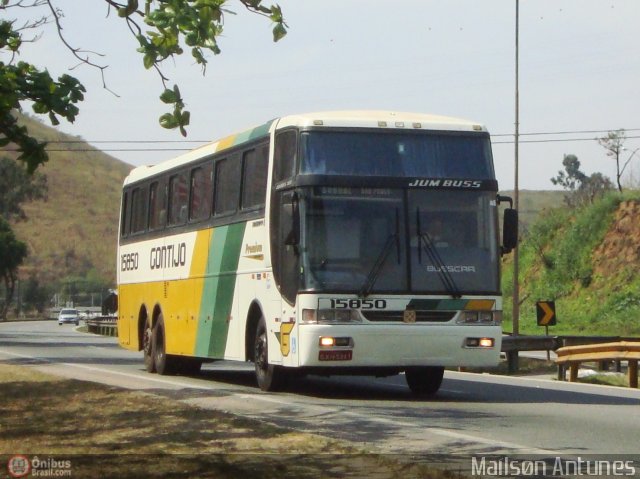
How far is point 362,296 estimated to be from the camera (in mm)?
17469

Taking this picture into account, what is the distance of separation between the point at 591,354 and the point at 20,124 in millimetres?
14044

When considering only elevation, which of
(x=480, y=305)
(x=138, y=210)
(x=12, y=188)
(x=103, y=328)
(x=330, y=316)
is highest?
(x=12, y=188)

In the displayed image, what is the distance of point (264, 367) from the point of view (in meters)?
19.3

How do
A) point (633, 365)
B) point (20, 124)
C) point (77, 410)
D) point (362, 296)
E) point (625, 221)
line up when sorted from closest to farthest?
point (20, 124)
point (77, 410)
point (362, 296)
point (633, 365)
point (625, 221)

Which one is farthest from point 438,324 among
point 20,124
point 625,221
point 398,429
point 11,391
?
point 625,221

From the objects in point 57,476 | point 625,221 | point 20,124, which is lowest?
point 57,476

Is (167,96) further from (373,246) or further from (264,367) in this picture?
(264,367)

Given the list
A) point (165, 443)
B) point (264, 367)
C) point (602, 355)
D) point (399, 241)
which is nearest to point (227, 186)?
point (264, 367)

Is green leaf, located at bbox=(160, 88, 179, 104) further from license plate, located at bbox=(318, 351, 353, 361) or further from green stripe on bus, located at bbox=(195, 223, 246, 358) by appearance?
green stripe on bus, located at bbox=(195, 223, 246, 358)

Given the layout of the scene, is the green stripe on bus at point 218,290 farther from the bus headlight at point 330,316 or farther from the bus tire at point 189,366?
the bus headlight at point 330,316

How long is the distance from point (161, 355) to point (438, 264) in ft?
27.9

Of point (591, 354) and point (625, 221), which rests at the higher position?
point (625, 221)

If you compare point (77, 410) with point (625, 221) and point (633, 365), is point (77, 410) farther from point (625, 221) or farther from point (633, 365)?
point (625, 221)

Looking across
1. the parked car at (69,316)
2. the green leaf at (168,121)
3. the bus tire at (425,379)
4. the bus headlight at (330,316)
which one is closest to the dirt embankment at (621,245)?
the bus tire at (425,379)
